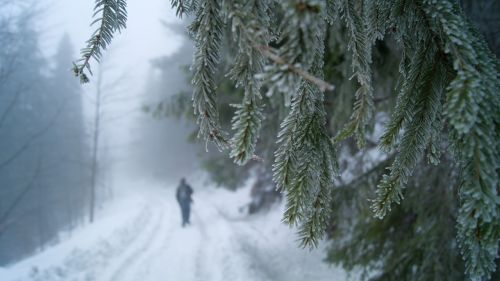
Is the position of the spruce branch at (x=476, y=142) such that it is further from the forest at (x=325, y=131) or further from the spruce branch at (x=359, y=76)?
the spruce branch at (x=359, y=76)

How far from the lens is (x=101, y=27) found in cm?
140

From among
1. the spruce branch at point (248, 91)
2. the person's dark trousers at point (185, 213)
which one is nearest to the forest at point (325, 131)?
the spruce branch at point (248, 91)

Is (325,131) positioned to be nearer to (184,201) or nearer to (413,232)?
(413,232)

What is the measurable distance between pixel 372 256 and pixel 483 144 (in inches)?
177

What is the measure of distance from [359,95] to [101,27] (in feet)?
3.85

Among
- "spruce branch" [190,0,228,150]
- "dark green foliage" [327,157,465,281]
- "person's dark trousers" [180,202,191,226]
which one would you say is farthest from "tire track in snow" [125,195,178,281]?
"spruce branch" [190,0,228,150]

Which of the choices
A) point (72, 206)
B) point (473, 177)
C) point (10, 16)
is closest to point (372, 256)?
point (473, 177)

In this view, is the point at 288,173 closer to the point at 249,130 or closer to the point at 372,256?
the point at 249,130

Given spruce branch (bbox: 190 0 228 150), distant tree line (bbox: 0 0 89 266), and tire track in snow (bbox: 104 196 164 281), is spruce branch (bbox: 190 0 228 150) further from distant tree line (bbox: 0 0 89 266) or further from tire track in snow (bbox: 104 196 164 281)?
tire track in snow (bbox: 104 196 164 281)

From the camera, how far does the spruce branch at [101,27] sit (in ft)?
4.49

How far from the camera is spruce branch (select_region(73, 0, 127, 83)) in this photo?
4.49 feet

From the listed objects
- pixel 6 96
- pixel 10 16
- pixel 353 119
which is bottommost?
pixel 353 119

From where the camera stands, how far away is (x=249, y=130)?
0.91 m

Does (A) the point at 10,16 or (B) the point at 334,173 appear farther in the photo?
(A) the point at 10,16
